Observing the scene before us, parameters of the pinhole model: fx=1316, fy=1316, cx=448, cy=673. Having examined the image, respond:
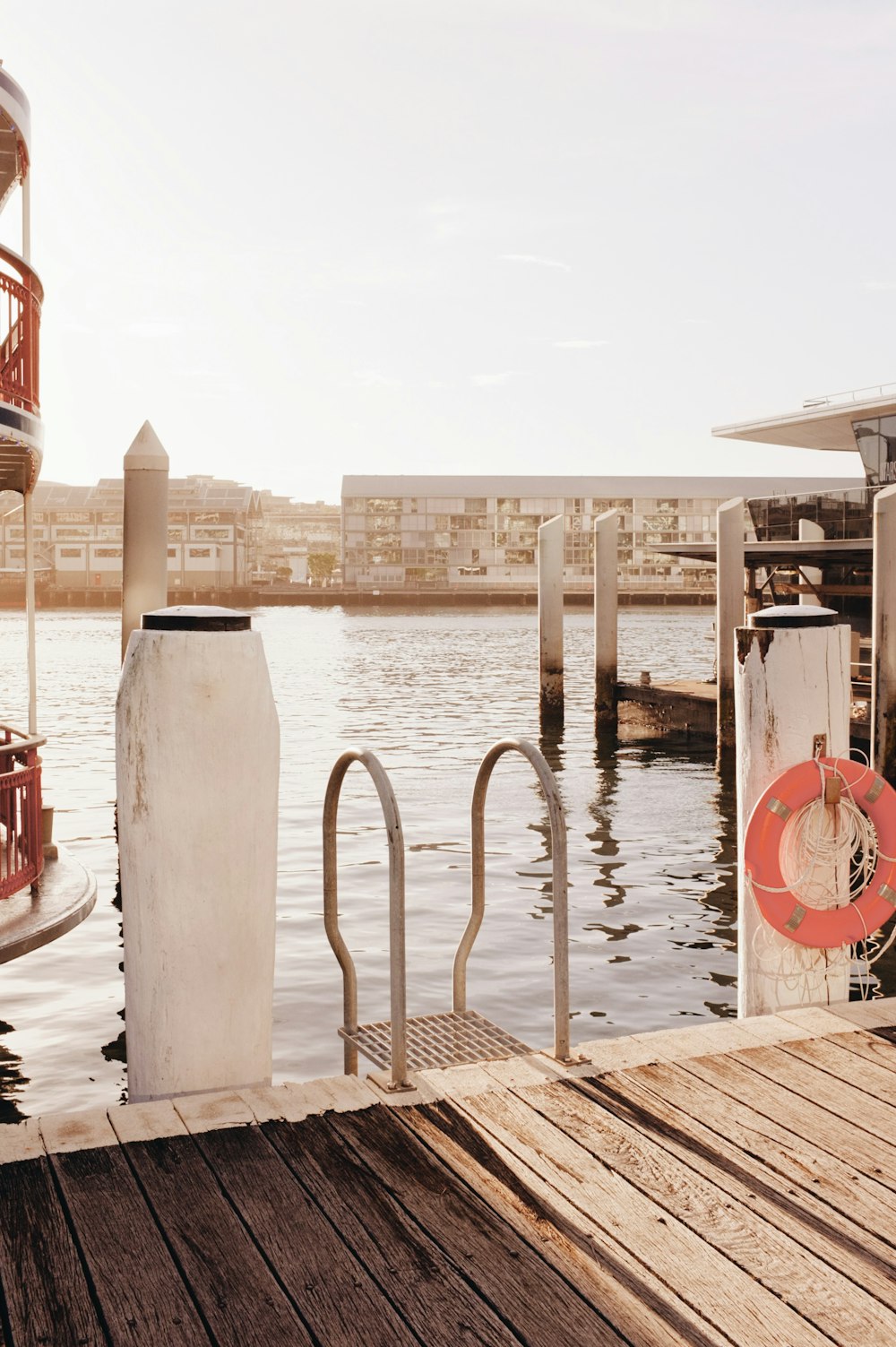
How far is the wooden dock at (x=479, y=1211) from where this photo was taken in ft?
9.11

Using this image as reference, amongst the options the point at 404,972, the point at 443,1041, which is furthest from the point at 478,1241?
the point at 443,1041

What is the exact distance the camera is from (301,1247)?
3.06 metres

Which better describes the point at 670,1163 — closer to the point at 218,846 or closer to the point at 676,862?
the point at 218,846

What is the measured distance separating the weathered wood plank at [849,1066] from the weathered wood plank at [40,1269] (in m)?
2.31

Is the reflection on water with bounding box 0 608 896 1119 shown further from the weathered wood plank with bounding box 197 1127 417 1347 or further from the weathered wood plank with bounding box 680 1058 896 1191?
the weathered wood plank with bounding box 680 1058 896 1191

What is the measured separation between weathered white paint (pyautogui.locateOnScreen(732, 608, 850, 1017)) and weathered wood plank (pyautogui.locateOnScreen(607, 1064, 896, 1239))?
33.9 inches

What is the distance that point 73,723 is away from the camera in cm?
2980

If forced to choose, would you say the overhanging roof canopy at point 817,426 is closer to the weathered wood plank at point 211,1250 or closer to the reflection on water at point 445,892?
the reflection on water at point 445,892

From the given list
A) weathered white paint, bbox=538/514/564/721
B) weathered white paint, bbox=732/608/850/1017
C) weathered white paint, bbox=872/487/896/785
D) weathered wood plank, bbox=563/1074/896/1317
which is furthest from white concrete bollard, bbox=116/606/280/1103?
weathered white paint, bbox=538/514/564/721

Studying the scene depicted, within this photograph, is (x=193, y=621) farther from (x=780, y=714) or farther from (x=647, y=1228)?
(x=780, y=714)

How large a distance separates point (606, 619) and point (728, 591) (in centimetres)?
368

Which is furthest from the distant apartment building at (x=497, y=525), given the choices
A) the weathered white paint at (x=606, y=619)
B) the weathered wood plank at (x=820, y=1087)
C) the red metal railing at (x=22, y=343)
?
the weathered wood plank at (x=820, y=1087)

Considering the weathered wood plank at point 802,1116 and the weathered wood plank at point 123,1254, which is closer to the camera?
the weathered wood plank at point 123,1254

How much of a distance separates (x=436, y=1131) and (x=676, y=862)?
10.9 meters
